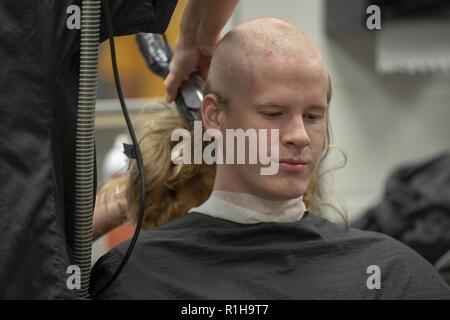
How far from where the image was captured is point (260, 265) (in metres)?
1.78

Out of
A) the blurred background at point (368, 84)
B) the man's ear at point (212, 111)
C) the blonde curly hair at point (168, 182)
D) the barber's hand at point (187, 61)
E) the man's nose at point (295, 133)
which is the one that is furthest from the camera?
the blurred background at point (368, 84)

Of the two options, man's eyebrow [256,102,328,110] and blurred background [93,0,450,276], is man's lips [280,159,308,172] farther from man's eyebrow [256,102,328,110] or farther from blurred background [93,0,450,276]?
blurred background [93,0,450,276]

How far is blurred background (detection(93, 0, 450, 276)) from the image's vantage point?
398 cm

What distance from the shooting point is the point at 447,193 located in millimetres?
3408

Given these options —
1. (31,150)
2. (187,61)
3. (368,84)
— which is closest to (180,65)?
(187,61)

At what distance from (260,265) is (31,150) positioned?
1.76 ft

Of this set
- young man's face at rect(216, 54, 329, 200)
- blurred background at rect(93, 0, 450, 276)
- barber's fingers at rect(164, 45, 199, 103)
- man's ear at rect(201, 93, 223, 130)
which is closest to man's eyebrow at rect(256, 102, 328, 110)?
young man's face at rect(216, 54, 329, 200)

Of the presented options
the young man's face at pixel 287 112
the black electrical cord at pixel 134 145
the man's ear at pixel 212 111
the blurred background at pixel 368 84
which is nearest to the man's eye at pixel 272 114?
the young man's face at pixel 287 112

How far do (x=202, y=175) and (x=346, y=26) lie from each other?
6.59 feet

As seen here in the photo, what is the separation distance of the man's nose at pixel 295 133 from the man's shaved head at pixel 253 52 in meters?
0.11

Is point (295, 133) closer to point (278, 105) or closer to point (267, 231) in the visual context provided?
point (278, 105)

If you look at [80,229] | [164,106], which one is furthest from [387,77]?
[80,229]

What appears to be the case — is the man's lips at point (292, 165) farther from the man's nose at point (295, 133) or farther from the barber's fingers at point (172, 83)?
the barber's fingers at point (172, 83)

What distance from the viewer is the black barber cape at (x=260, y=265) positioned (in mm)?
1729
